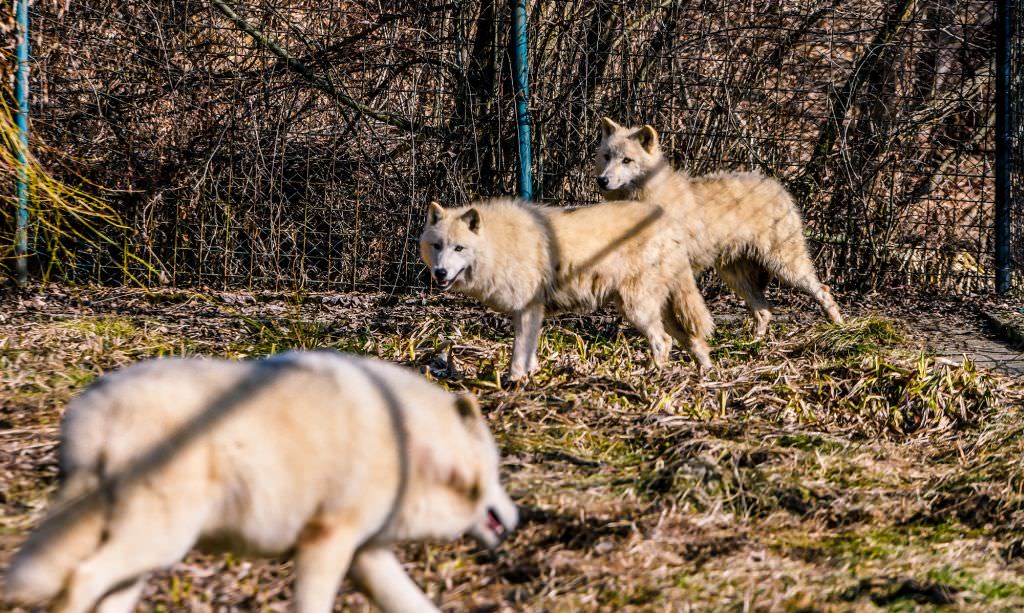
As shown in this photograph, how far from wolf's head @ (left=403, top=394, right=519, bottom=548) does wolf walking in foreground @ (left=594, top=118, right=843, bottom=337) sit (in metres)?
4.70

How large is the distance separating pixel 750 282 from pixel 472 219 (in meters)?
2.66

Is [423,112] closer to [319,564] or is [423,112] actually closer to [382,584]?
[382,584]

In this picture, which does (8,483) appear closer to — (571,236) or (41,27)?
(571,236)

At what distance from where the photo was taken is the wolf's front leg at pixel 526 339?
561 centimetres

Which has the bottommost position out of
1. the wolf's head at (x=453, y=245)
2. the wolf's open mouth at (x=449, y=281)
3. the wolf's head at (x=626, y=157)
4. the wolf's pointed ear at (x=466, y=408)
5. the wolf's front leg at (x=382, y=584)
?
the wolf's front leg at (x=382, y=584)

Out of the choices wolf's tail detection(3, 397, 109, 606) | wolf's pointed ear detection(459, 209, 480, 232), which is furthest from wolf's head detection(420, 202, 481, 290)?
wolf's tail detection(3, 397, 109, 606)

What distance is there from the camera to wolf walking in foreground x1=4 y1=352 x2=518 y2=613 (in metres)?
2.07

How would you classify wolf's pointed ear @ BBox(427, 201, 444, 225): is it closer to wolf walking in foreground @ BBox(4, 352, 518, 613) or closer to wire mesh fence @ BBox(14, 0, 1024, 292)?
wire mesh fence @ BBox(14, 0, 1024, 292)

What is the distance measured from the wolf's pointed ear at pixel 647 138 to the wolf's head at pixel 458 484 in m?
4.93

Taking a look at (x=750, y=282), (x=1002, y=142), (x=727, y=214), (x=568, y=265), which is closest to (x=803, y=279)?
(x=750, y=282)

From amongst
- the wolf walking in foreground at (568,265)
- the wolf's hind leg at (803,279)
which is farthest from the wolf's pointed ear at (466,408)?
the wolf's hind leg at (803,279)

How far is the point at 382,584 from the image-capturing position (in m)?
2.49

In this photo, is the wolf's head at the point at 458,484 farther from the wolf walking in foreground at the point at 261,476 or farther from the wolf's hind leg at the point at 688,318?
the wolf's hind leg at the point at 688,318

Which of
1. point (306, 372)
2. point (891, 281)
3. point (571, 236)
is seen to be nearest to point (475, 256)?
point (571, 236)
